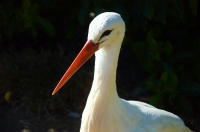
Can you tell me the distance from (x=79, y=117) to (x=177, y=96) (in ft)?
3.23

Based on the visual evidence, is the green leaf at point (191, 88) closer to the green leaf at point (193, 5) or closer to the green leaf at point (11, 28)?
the green leaf at point (193, 5)

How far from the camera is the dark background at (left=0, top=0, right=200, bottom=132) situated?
4824 mm

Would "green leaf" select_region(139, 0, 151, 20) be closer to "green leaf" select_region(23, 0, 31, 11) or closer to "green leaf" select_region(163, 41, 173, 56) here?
"green leaf" select_region(163, 41, 173, 56)

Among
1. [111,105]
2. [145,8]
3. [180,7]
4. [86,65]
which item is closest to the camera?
[111,105]

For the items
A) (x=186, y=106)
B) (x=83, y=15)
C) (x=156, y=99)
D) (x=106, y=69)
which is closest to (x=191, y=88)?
(x=186, y=106)

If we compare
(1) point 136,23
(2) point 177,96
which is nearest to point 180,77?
(2) point 177,96

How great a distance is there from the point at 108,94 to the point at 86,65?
227cm

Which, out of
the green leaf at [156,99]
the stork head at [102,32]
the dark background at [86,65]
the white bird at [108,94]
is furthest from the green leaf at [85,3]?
the stork head at [102,32]

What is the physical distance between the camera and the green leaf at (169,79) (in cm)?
477

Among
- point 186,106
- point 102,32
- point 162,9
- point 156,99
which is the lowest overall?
point 186,106

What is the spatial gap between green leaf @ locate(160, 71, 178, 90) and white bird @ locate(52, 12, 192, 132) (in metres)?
1.01

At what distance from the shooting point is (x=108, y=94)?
3.49m

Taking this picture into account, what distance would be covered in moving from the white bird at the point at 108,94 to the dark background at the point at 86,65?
1174mm

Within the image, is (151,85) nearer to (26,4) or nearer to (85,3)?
(85,3)
